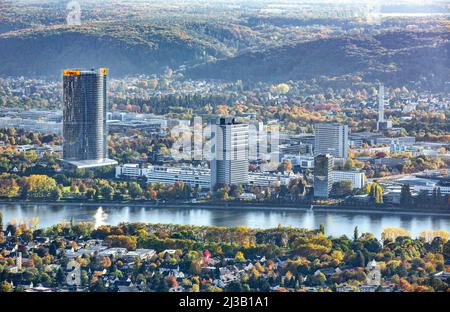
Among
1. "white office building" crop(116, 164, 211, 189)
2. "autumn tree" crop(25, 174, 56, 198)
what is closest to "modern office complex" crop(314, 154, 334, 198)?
"white office building" crop(116, 164, 211, 189)

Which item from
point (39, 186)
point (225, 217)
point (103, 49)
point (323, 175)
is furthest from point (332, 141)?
point (103, 49)

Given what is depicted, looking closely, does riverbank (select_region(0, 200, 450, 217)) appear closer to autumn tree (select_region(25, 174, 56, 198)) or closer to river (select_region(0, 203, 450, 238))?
river (select_region(0, 203, 450, 238))

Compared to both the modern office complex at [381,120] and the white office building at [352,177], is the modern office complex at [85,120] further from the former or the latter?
the modern office complex at [381,120]

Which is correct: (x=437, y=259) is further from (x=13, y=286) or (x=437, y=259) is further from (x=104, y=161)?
(x=104, y=161)

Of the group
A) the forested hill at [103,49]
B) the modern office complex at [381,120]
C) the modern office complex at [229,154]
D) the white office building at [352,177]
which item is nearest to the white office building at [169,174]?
the modern office complex at [229,154]
